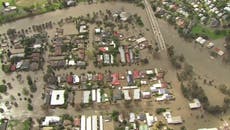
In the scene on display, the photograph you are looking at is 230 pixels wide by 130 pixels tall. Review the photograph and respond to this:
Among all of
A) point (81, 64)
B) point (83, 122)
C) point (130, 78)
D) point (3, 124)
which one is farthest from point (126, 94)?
point (3, 124)

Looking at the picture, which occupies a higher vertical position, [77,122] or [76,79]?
[76,79]

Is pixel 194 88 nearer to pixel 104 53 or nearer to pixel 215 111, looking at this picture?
pixel 215 111

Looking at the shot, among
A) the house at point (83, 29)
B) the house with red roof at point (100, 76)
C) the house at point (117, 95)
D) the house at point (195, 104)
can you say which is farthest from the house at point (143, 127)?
the house at point (83, 29)

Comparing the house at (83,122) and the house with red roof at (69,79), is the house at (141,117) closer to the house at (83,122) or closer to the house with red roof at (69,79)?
the house at (83,122)

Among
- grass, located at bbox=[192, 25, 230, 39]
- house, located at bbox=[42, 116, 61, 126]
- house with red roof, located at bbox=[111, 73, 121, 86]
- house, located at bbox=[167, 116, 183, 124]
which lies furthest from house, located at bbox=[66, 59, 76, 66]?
grass, located at bbox=[192, 25, 230, 39]

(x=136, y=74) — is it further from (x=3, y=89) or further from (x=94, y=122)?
(x=3, y=89)

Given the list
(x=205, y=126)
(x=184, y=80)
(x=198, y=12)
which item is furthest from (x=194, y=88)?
(x=198, y=12)
